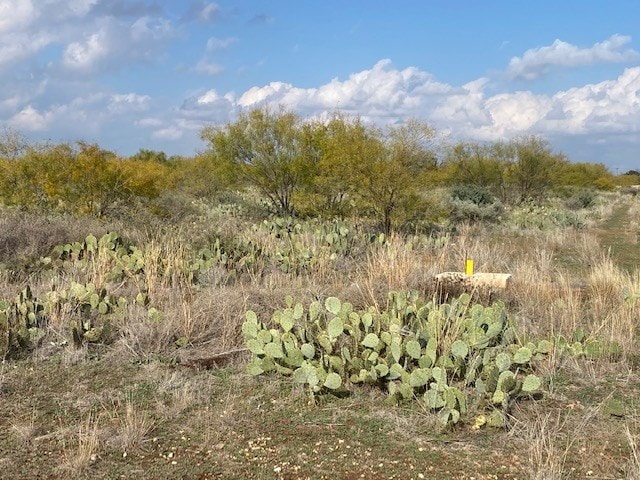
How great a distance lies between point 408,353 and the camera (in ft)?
15.5

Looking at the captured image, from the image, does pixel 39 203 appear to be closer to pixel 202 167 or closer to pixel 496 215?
pixel 202 167

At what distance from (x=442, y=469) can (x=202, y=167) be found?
73.6 feet

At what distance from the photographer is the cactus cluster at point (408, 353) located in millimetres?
4266

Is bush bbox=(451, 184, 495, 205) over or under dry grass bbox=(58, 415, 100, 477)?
over

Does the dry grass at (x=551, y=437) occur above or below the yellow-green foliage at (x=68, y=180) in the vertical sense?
below

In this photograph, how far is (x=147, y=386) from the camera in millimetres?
4809

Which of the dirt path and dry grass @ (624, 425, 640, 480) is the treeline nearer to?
the dirt path

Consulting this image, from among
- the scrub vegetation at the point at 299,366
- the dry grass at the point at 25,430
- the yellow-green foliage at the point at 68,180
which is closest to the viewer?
the scrub vegetation at the point at 299,366

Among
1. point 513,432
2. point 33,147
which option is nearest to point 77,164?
point 33,147

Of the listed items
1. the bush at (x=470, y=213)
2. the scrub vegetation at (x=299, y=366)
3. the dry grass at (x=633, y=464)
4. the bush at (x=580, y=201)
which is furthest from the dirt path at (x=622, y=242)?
the bush at (x=580, y=201)

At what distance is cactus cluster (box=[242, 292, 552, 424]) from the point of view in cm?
427

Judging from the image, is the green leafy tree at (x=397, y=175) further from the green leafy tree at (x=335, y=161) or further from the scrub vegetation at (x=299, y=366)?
the scrub vegetation at (x=299, y=366)

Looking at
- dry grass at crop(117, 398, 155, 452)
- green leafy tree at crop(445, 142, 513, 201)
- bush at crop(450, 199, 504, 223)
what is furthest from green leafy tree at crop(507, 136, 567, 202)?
dry grass at crop(117, 398, 155, 452)

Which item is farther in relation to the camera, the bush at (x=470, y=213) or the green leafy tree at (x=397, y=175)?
the bush at (x=470, y=213)
